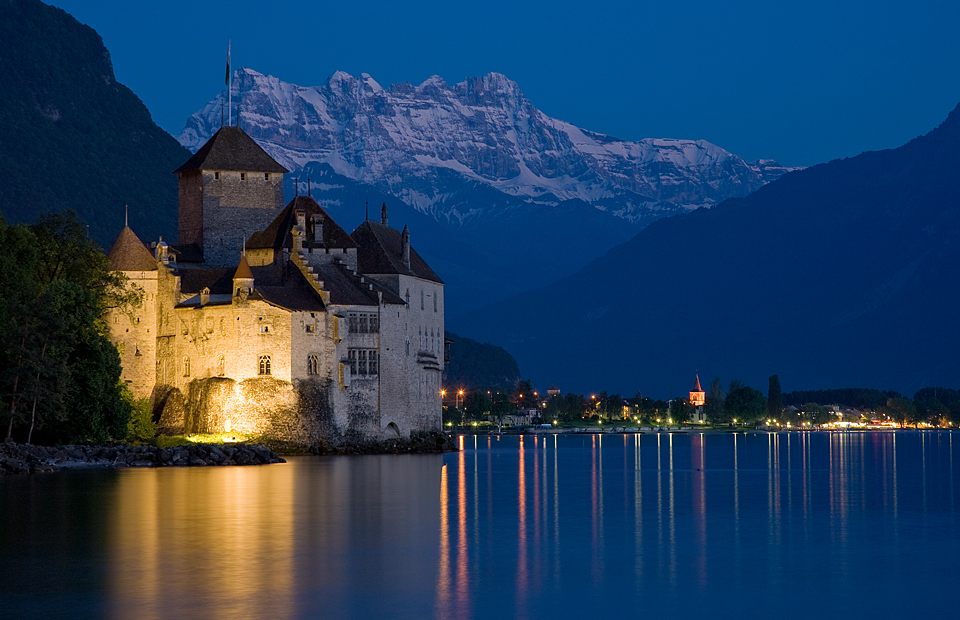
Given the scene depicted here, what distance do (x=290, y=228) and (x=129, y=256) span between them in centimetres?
1088

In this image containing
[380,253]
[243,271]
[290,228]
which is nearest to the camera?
[243,271]

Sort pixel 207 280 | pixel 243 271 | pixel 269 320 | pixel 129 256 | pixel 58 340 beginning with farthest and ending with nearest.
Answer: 1. pixel 207 280
2. pixel 129 256
3. pixel 269 320
4. pixel 243 271
5. pixel 58 340

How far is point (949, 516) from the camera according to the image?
51562 mm

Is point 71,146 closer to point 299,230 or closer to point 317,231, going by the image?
point 317,231

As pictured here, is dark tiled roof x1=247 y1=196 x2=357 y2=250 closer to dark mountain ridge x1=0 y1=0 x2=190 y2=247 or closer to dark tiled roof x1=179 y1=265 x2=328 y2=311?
dark tiled roof x1=179 y1=265 x2=328 y2=311

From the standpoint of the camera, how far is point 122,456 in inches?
2886

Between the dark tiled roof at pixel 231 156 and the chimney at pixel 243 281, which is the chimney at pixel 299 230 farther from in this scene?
the dark tiled roof at pixel 231 156

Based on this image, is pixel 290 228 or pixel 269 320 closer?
pixel 269 320

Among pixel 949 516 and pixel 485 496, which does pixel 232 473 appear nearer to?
pixel 485 496

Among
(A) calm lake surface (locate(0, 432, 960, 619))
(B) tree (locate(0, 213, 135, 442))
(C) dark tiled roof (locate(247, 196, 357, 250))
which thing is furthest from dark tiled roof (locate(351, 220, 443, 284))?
(A) calm lake surface (locate(0, 432, 960, 619))

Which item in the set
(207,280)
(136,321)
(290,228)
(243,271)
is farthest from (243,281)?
(290,228)

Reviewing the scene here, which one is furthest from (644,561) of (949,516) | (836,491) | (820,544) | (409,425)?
(409,425)

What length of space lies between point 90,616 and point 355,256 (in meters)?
64.3

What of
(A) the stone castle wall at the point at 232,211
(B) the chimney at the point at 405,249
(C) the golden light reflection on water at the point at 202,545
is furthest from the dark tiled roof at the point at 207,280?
(C) the golden light reflection on water at the point at 202,545
